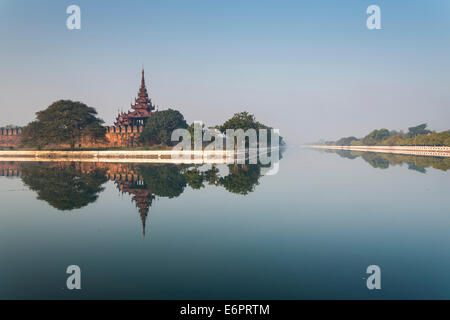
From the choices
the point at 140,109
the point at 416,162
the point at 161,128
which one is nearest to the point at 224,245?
the point at 416,162

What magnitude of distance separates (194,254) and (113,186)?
14.2 m

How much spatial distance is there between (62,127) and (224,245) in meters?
66.1

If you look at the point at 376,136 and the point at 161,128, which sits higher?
the point at 376,136

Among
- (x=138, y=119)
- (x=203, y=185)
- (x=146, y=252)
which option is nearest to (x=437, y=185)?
(x=203, y=185)

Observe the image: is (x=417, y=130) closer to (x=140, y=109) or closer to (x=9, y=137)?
(x=140, y=109)

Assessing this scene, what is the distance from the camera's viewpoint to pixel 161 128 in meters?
76.8

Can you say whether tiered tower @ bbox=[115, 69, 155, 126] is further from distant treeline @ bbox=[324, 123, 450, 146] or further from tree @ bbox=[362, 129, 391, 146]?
tree @ bbox=[362, 129, 391, 146]

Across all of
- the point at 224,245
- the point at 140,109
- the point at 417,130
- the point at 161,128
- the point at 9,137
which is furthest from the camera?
the point at 417,130

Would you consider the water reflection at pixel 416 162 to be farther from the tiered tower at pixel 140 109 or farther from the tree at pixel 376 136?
the tree at pixel 376 136

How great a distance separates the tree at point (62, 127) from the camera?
6450 cm

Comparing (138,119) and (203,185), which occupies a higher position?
(138,119)

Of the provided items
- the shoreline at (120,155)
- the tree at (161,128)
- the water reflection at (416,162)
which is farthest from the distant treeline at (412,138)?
the tree at (161,128)
